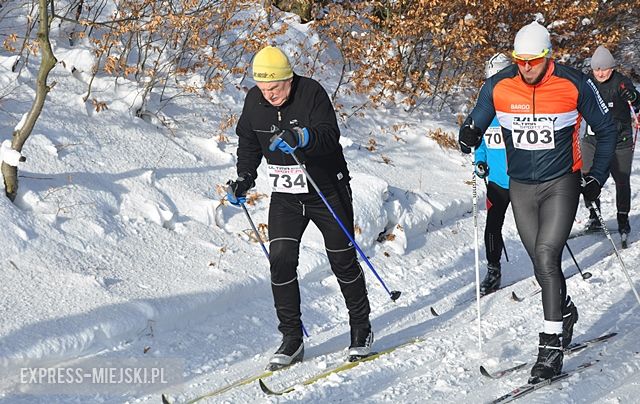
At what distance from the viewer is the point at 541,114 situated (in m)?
4.68

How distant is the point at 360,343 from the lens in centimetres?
528

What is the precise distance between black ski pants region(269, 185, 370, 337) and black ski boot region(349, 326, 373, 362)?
278 millimetres

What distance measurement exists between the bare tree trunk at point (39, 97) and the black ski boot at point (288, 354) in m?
2.77

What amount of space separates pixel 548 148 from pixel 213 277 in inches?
121

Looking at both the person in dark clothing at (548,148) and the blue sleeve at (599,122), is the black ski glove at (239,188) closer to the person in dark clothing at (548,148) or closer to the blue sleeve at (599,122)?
the person in dark clothing at (548,148)

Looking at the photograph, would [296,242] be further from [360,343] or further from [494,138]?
[494,138]

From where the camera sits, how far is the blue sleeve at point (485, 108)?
4.94 metres

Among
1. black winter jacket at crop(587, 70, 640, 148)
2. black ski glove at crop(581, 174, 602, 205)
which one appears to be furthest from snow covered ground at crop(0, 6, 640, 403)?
black winter jacket at crop(587, 70, 640, 148)

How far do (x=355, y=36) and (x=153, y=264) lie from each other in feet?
20.5

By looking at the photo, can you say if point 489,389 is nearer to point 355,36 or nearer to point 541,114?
point 541,114

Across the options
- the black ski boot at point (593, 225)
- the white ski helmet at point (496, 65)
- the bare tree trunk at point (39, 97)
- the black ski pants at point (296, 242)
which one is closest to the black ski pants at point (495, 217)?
the white ski helmet at point (496, 65)

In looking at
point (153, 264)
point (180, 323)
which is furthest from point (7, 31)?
point (180, 323)

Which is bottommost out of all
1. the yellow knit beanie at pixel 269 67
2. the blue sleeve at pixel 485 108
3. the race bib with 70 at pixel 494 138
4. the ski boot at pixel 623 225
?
the ski boot at pixel 623 225

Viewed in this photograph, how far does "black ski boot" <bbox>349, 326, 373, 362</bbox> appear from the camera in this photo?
5227 millimetres
